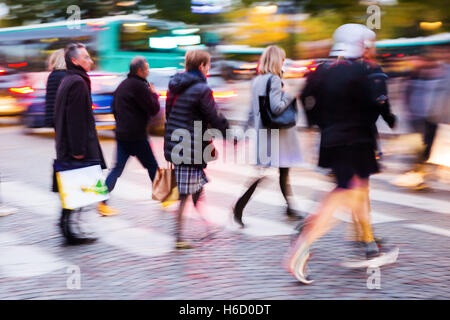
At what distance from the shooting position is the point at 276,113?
589cm

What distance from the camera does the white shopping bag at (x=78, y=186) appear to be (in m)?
5.40

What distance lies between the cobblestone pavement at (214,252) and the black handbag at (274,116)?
1.03m

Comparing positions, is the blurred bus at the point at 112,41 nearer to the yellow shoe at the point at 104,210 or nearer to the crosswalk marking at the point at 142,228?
the crosswalk marking at the point at 142,228

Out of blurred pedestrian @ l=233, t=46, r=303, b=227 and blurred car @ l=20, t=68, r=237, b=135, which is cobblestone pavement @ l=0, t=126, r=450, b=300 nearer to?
blurred pedestrian @ l=233, t=46, r=303, b=227

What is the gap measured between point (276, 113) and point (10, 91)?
13.3 metres

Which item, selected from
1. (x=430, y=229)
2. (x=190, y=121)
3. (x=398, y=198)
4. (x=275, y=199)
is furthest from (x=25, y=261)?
(x=398, y=198)

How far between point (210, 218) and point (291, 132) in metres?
1.32

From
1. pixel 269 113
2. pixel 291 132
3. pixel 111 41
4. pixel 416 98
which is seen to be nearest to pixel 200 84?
pixel 269 113

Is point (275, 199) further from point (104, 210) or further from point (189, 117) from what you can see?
point (189, 117)

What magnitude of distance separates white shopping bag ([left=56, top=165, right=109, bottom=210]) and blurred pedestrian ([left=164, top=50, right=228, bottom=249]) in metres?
0.71

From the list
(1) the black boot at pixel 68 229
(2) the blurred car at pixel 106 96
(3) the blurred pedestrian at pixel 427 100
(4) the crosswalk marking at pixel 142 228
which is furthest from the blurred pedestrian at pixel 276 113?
(2) the blurred car at pixel 106 96

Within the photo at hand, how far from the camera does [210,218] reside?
669 cm

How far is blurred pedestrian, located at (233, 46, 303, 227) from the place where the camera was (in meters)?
5.85

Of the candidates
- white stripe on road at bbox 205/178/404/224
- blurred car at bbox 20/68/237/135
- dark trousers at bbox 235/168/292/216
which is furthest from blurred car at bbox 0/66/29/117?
dark trousers at bbox 235/168/292/216
